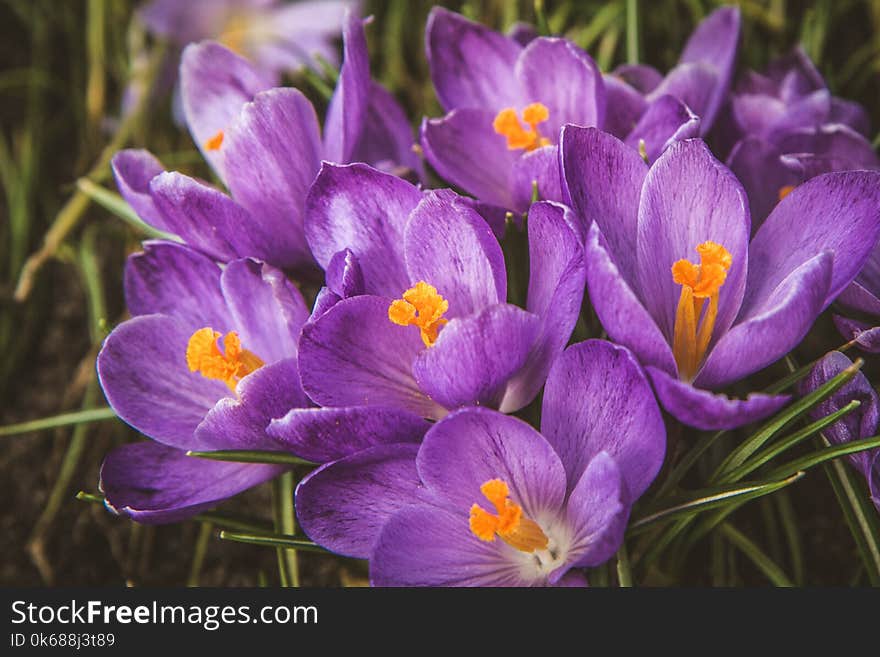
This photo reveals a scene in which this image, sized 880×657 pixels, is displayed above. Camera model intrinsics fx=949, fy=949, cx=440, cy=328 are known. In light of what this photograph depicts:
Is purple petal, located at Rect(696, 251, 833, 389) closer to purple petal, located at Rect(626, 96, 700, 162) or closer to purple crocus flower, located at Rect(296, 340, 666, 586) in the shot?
purple crocus flower, located at Rect(296, 340, 666, 586)

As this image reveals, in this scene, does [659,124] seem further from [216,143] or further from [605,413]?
[216,143]

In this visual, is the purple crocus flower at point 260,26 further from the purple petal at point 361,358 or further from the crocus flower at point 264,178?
the purple petal at point 361,358

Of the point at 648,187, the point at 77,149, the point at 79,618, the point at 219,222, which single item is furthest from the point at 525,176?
the point at 77,149

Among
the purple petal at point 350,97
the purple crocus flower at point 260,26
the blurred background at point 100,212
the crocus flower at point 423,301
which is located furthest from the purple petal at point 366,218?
the purple crocus flower at point 260,26

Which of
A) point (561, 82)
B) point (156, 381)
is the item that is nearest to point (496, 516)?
point (156, 381)

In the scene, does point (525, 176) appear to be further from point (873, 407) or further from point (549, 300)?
point (873, 407)

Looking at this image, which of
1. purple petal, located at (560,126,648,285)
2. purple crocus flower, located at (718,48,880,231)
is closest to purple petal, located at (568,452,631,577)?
purple petal, located at (560,126,648,285)
